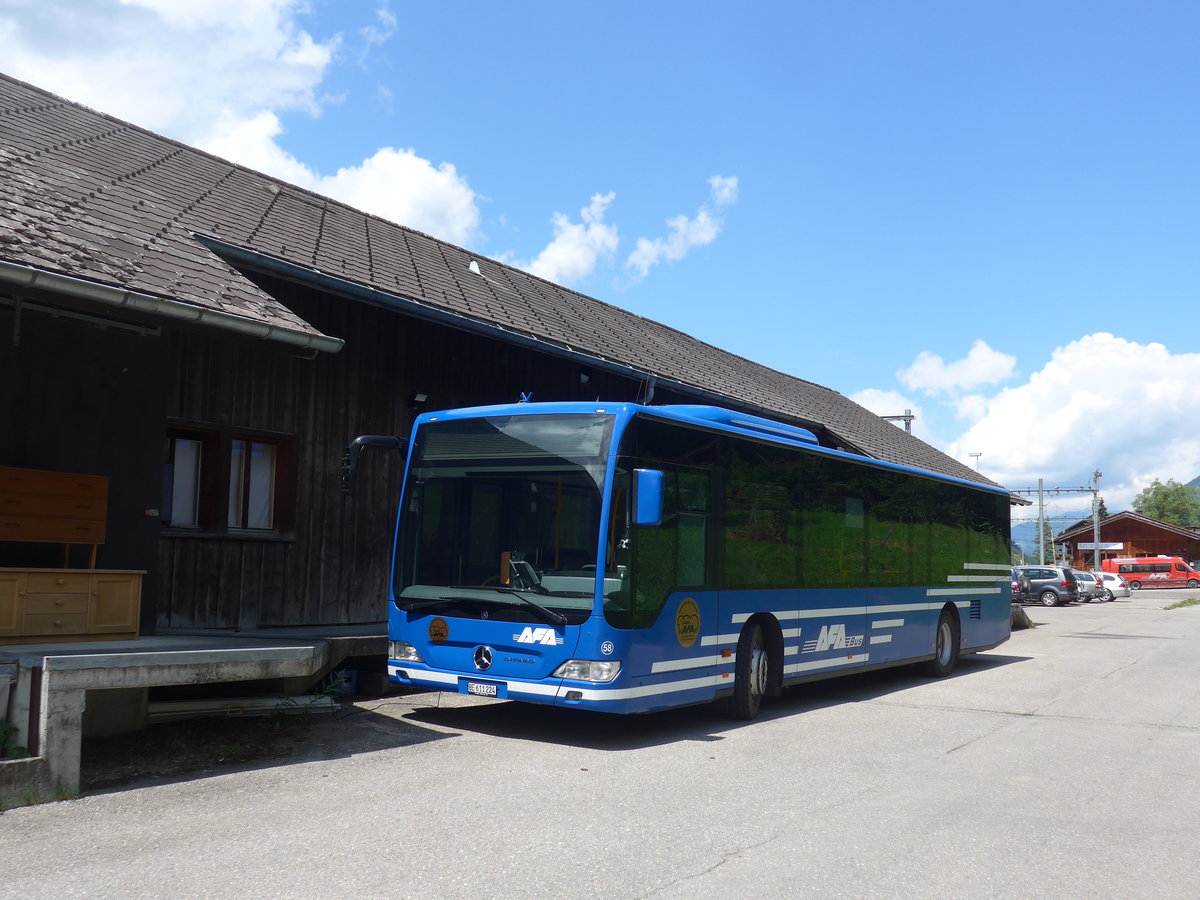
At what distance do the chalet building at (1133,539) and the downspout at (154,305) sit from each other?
291ft

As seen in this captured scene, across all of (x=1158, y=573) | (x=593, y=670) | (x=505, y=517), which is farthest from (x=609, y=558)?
(x=1158, y=573)

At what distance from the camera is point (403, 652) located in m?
→ 9.61

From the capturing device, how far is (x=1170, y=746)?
938 centimetres

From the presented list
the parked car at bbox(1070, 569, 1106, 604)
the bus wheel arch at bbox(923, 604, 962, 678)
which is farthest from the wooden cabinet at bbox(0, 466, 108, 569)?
the parked car at bbox(1070, 569, 1106, 604)

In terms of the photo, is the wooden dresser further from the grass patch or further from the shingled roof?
the grass patch

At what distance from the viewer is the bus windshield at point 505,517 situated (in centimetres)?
885

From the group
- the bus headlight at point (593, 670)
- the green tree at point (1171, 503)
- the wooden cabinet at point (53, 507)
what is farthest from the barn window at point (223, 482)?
the green tree at point (1171, 503)

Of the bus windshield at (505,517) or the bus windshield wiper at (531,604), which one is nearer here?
the bus windshield wiper at (531,604)

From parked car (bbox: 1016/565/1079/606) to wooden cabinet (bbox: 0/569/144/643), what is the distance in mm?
42535

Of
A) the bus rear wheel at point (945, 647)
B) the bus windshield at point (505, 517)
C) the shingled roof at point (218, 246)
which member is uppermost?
the shingled roof at point (218, 246)

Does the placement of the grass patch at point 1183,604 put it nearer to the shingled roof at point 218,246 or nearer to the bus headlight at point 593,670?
the shingled roof at point 218,246

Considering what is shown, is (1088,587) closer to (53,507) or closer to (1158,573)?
(1158,573)

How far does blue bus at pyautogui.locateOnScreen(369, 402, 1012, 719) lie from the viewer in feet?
28.7

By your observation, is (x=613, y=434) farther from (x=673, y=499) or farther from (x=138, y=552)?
(x=138, y=552)
